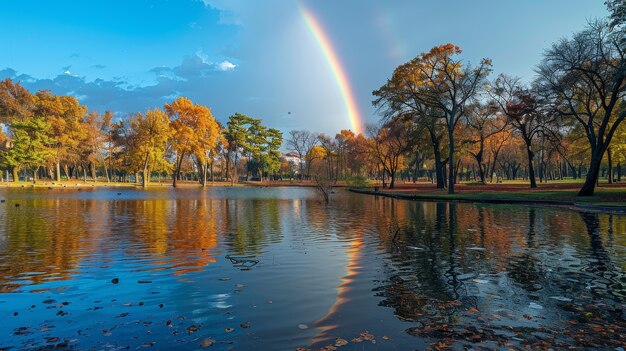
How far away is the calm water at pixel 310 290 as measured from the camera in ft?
18.5

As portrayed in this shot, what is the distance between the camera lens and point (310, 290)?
27.1ft

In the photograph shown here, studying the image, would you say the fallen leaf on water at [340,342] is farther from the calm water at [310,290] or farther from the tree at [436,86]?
the tree at [436,86]

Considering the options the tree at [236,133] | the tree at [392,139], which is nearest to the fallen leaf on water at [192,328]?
the tree at [392,139]

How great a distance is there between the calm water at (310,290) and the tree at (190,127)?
7055cm

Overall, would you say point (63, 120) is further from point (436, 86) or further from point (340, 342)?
point (340, 342)

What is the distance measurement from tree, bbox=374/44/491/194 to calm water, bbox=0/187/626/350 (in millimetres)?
30466

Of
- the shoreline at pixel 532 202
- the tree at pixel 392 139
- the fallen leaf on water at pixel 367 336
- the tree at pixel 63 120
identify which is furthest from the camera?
the tree at pixel 63 120

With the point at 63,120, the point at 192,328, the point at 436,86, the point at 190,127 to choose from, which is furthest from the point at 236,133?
the point at 192,328

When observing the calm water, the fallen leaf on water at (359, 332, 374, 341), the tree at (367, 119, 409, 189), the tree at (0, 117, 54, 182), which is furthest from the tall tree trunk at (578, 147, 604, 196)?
the tree at (0, 117, 54, 182)

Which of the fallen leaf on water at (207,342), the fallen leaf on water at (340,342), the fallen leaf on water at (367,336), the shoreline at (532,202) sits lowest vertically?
the fallen leaf on water at (367,336)

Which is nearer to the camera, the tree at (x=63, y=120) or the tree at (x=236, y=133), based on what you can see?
the tree at (x=63, y=120)

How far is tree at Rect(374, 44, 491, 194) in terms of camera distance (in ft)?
146

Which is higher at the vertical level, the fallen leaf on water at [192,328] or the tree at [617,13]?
the tree at [617,13]

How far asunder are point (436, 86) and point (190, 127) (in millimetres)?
57197
